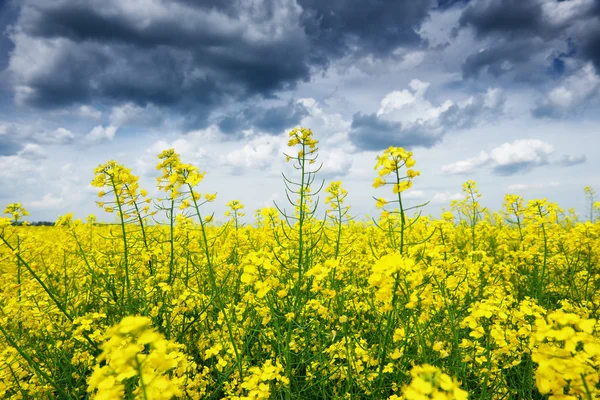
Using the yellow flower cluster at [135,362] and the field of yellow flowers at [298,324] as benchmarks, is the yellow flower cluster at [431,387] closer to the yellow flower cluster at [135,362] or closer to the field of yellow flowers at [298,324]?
the field of yellow flowers at [298,324]

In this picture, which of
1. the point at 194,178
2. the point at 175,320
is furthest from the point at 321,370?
the point at 194,178

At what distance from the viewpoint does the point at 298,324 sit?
2.98 meters

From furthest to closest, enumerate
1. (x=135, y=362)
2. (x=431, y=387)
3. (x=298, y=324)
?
(x=298, y=324) → (x=135, y=362) → (x=431, y=387)

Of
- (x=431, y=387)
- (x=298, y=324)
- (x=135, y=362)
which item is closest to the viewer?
(x=431, y=387)

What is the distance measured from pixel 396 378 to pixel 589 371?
1.80 meters

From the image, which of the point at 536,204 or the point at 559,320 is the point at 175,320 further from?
the point at 536,204

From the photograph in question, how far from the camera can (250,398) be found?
187 cm

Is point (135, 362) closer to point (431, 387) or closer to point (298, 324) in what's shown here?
point (431, 387)

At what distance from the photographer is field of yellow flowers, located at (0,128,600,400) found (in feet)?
4.42

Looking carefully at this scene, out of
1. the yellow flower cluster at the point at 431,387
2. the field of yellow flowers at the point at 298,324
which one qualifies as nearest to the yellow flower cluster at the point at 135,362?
the field of yellow flowers at the point at 298,324

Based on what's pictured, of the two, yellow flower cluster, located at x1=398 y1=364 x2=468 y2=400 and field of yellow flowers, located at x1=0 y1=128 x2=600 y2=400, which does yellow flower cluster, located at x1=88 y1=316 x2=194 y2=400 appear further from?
yellow flower cluster, located at x1=398 y1=364 x2=468 y2=400

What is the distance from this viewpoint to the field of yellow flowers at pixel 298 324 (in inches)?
53.0

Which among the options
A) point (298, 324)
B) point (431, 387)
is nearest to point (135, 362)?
point (431, 387)

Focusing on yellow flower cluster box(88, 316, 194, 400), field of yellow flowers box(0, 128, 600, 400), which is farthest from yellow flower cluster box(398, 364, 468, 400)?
yellow flower cluster box(88, 316, 194, 400)
